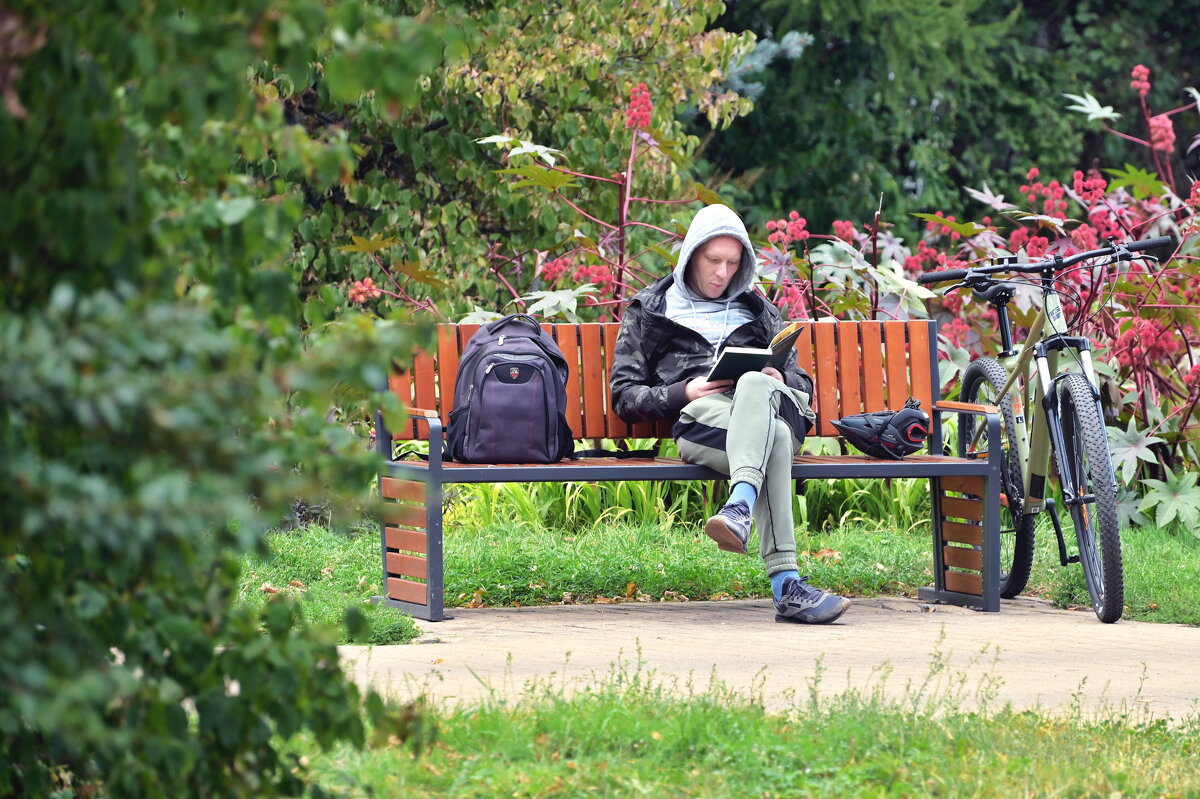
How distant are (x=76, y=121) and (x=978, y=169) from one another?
19026mm

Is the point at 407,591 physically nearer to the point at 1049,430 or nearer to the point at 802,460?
the point at 802,460

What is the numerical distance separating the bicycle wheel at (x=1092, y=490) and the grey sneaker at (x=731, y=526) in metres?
1.19

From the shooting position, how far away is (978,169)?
19875mm

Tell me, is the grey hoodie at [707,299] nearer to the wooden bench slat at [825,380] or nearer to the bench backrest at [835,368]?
the bench backrest at [835,368]

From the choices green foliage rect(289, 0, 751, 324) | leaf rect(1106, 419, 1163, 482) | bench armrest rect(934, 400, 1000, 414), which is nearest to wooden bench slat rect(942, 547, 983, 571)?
bench armrest rect(934, 400, 1000, 414)

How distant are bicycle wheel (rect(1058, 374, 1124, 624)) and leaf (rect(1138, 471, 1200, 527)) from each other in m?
1.39

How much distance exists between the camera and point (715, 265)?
5.83 meters

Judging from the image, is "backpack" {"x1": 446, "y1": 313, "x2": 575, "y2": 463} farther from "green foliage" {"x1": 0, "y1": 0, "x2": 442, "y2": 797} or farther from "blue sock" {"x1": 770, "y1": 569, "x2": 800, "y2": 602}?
"green foliage" {"x1": 0, "y1": 0, "x2": 442, "y2": 797}

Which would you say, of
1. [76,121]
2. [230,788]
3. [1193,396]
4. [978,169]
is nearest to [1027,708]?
[230,788]

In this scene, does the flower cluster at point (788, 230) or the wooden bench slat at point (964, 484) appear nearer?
the wooden bench slat at point (964, 484)

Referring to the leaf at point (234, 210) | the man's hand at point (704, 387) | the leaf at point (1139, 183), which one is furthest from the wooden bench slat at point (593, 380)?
the leaf at point (234, 210)

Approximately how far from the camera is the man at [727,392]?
5.28 metres

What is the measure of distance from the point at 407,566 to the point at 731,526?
1167 millimetres

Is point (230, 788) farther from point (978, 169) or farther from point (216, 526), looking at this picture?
point (978, 169)
